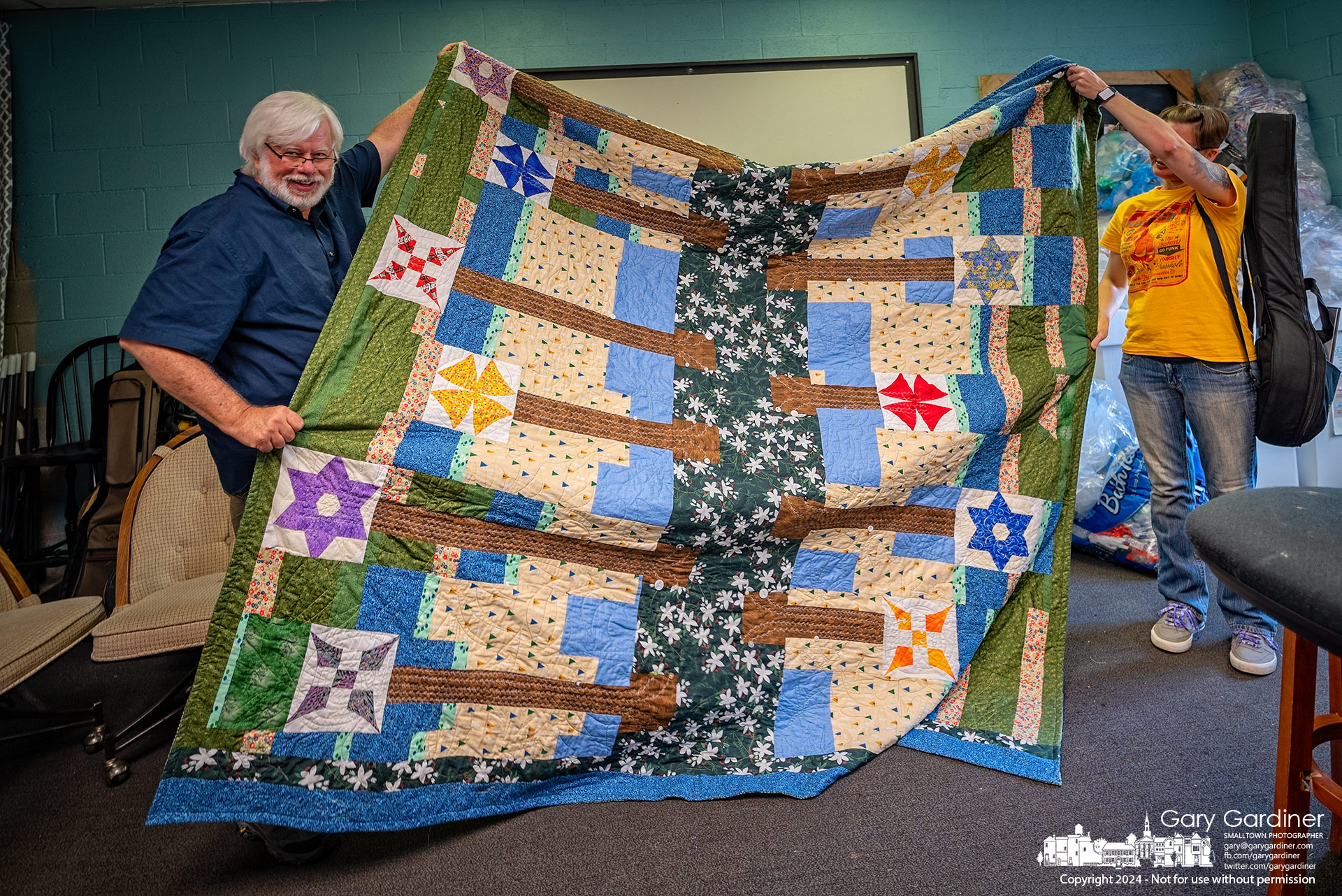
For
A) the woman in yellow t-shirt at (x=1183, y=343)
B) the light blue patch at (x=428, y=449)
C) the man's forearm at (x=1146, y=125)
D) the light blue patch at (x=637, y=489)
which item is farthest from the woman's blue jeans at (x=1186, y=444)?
the light blue patch at (x=428, y=449)

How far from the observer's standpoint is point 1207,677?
1933mm

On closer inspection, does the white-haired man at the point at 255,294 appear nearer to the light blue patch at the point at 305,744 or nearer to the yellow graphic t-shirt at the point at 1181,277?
the light blue patch at the point at 305,744

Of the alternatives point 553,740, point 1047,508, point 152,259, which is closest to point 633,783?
point 553,740

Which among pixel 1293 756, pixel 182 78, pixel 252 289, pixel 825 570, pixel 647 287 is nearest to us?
pixel 1293 756

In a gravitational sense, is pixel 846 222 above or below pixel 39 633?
above

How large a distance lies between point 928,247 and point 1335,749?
1256 millimetres

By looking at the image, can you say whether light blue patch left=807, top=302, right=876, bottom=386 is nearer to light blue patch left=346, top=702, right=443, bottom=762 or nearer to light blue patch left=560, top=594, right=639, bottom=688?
light blue patch left=560, top=594, right=639, bottom=688

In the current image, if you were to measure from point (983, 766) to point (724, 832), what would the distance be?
0.59 m

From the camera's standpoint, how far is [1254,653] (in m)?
1.93

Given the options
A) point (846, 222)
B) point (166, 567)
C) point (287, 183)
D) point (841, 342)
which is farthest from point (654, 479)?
point (166, 567)

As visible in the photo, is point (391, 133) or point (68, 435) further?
point (68, 435)

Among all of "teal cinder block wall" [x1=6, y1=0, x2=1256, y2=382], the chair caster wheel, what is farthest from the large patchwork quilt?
"teal cinder block wall" [x1=6, y1=0, x2=1256, y2=382]

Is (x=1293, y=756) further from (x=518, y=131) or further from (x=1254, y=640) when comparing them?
(x=518, y=131)

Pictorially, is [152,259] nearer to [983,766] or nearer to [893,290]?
[893,290]
